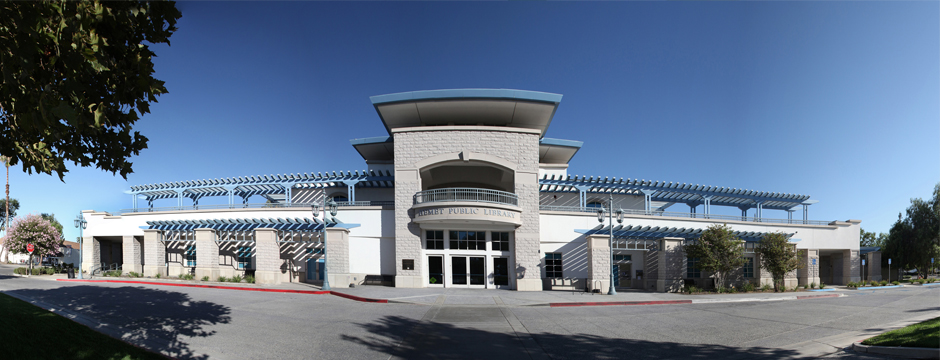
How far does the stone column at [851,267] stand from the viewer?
112 ft

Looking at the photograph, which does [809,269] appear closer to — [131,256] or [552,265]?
[552,265]

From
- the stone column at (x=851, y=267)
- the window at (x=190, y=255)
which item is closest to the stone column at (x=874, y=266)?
the stone column at (x=851, y=267)

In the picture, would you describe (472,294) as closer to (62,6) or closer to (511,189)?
(511,189)

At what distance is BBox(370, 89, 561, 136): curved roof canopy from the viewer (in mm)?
26531

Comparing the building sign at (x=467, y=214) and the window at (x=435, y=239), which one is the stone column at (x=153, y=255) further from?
the building sign at (x=467, y=214)

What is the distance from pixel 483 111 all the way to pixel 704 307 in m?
16.7

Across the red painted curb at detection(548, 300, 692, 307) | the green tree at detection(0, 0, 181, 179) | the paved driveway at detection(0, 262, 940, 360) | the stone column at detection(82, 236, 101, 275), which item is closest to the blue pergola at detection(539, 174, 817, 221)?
the red painted curb at detection(548, 300, 692, 307)

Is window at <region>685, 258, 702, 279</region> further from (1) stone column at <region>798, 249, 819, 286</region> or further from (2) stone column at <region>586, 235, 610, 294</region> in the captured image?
(1) stone column at <region>798, 249, 819, 286</region>

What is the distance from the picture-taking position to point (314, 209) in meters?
24.3

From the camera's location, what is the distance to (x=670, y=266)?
2575 centimetres

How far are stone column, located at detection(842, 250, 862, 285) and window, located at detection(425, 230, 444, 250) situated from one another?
33.0 metres

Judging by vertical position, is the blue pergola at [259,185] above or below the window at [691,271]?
above

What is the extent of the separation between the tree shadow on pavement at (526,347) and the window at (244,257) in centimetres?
2118

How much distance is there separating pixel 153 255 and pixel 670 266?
34.1 meters
